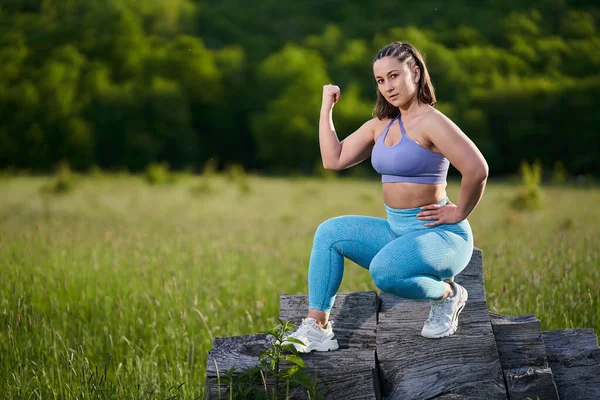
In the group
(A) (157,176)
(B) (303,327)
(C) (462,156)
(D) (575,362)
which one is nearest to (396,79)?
(C) (462,156)

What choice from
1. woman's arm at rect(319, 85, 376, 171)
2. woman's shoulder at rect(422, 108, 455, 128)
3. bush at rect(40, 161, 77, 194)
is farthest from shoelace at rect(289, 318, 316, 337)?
bush at rect(40, 161, 77, 194)

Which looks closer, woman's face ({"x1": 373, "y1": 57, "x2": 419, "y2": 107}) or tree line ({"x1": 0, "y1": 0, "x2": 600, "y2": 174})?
woman's face ({"x1": 373, "y1": 57, "x2": 419, "y2": 107})

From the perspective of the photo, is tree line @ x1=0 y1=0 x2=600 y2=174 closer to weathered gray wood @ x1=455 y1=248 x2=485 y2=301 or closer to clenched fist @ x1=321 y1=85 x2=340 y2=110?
clenched fist @ x1=321 y1=85 x2=340 y2=110

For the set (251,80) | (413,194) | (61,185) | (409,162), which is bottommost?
(61,185)

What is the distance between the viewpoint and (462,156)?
328 cm

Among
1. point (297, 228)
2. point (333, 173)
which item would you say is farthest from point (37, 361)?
point (333, 173)

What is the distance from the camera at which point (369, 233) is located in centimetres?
360

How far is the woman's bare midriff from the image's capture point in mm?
3486

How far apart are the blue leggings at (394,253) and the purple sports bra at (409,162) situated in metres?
0.17

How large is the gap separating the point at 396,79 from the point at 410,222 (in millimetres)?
760

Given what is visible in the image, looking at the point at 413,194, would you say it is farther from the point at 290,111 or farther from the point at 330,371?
the point at 290,111

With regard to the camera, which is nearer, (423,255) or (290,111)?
(423,255)

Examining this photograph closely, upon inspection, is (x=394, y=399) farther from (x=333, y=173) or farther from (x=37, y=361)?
(x=333, y=173)

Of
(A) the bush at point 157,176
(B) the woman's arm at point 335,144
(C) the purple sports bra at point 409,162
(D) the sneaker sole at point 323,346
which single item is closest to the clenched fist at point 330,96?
(B) the woman's arm at point 335,144
